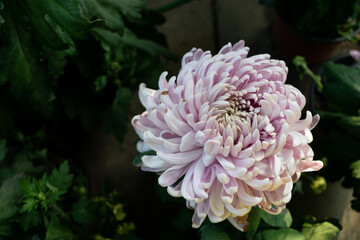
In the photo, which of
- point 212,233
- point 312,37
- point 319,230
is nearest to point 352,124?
point 319,230

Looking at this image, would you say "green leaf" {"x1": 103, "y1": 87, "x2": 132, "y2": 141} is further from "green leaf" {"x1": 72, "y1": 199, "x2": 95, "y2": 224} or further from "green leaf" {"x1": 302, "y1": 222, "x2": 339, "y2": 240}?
"green leaf" {"x1": 302, "y1": 222, "x2": 339, "y2": 240}

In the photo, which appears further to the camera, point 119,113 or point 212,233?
point 119,113

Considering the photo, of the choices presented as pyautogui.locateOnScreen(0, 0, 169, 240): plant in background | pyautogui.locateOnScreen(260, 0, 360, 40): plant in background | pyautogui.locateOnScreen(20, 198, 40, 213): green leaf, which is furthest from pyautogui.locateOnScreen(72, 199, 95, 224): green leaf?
pyautogui.locateOnScreen(260, 0, 360, 40): plant in background

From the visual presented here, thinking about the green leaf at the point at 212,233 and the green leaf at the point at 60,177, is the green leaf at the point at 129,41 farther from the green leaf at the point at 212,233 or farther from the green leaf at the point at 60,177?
the green leaf at the point at 212,233

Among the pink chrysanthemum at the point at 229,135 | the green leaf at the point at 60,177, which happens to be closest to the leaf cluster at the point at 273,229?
the pink chrysanthemum at the point at 229,135

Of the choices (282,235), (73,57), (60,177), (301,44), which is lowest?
(301,44)

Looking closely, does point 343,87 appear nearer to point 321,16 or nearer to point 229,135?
point 321,16

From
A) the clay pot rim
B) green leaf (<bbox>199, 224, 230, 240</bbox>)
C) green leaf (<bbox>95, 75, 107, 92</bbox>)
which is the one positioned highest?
green leaf (<bbox>95, 75, 107, 92</bbox>)
